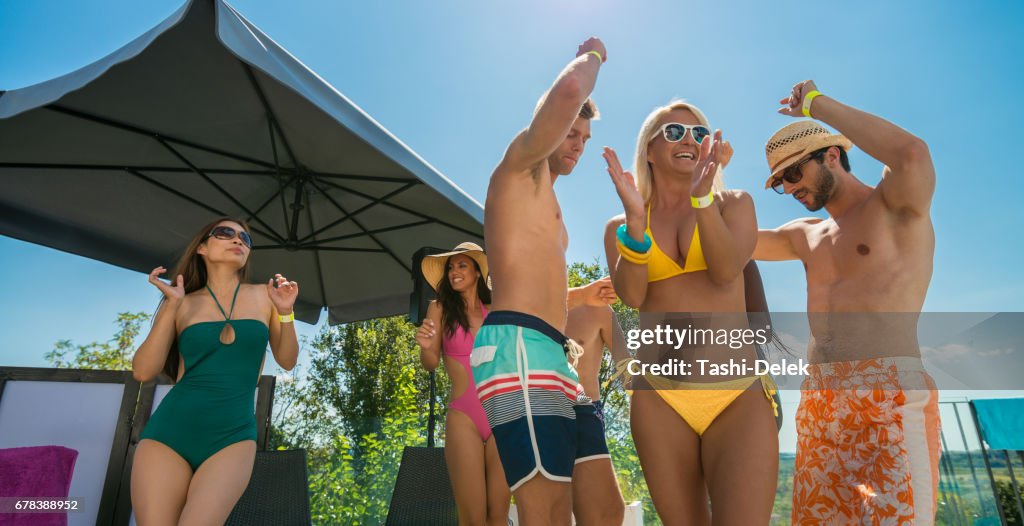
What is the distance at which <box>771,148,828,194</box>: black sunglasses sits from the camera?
262cm

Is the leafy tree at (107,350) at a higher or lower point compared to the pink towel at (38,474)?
higher

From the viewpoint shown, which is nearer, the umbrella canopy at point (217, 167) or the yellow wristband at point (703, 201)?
the yellow wristband at point (703, 201)

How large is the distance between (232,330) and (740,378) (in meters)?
2.48

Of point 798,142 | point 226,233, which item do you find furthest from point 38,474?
point 798,142

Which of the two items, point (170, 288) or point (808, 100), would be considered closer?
point (808, 100)

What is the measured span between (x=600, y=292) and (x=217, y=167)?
3.64 meters

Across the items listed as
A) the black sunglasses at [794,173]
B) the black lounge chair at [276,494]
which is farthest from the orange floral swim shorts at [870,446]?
the black lounge chair at [276,494]

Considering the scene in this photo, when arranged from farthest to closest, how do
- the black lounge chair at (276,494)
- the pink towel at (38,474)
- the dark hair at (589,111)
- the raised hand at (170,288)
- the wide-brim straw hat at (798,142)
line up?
the black lounge chair at (276,494) → the pink towel at (38,474) → the raised hand at (170,288) → the wide-brim straw hat at (798,142) → the dark hair at (589,111)

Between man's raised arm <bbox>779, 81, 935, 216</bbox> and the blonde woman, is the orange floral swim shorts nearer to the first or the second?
the blonde woman

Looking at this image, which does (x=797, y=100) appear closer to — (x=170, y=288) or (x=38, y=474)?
(x=170, y=288)

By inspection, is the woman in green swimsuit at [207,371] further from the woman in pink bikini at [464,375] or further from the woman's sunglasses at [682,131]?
the woman's sunglasses at [682,131]

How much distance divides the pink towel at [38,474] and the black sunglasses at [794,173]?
4968mm

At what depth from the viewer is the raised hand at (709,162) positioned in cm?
198

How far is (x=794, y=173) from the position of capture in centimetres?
264
